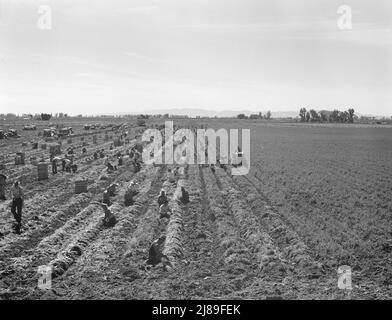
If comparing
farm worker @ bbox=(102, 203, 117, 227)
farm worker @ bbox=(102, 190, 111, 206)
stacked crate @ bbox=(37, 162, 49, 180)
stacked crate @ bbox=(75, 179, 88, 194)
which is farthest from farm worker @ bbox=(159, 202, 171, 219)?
stacked crate @ bbox=(37, 162, 49, 180)

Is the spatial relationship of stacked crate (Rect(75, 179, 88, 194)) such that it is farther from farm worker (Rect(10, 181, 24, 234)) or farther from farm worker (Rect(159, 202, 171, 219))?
farm worker (Rect(10, 181, 24, 234))

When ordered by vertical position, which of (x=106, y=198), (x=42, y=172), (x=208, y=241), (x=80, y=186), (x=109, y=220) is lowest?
(x=208, y=241)

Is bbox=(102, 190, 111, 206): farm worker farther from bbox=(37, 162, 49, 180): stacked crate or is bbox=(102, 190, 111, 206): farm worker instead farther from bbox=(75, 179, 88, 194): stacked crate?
bbox=(37, 162, 49, 180): stacked crate

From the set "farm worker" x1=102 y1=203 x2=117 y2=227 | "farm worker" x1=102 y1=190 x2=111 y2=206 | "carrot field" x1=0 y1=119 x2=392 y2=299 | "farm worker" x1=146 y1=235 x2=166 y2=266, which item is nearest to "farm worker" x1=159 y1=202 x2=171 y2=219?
"carrot field" x1=0 y1=119 x2=392 y2=299

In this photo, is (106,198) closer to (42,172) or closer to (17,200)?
(17,200)

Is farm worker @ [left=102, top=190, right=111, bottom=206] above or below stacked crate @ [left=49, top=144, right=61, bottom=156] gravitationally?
below

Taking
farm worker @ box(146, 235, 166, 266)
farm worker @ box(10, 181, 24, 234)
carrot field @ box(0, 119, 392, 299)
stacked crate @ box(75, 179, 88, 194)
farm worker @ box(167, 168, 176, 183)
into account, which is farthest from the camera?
farm worker @ box(167, 168, 176, 183)

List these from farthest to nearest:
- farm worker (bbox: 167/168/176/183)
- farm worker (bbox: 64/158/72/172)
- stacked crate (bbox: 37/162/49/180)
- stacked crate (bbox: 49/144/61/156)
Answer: stacked crate (bbox: 49/144/61/156), farm worker (bbox: 64/158/72/172), farm worker (bbox: 167/168/176/183), stacked crate (bbox: 37/162/49/180)

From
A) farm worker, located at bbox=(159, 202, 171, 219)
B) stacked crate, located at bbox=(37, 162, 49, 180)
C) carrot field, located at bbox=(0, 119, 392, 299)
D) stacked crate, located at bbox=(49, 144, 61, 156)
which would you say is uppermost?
stacked crate, located at bbox=(49, 144, 61, 156)

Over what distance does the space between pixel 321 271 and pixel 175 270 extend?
4624 millimetres

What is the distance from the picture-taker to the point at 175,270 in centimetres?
1419

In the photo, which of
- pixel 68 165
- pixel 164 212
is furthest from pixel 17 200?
pixel 68 165

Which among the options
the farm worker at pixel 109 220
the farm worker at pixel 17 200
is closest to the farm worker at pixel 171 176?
the farm worker at pixel 109 220

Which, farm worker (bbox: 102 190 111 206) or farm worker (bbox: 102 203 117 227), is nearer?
farm worker (bbox: 102 203 117 227)
